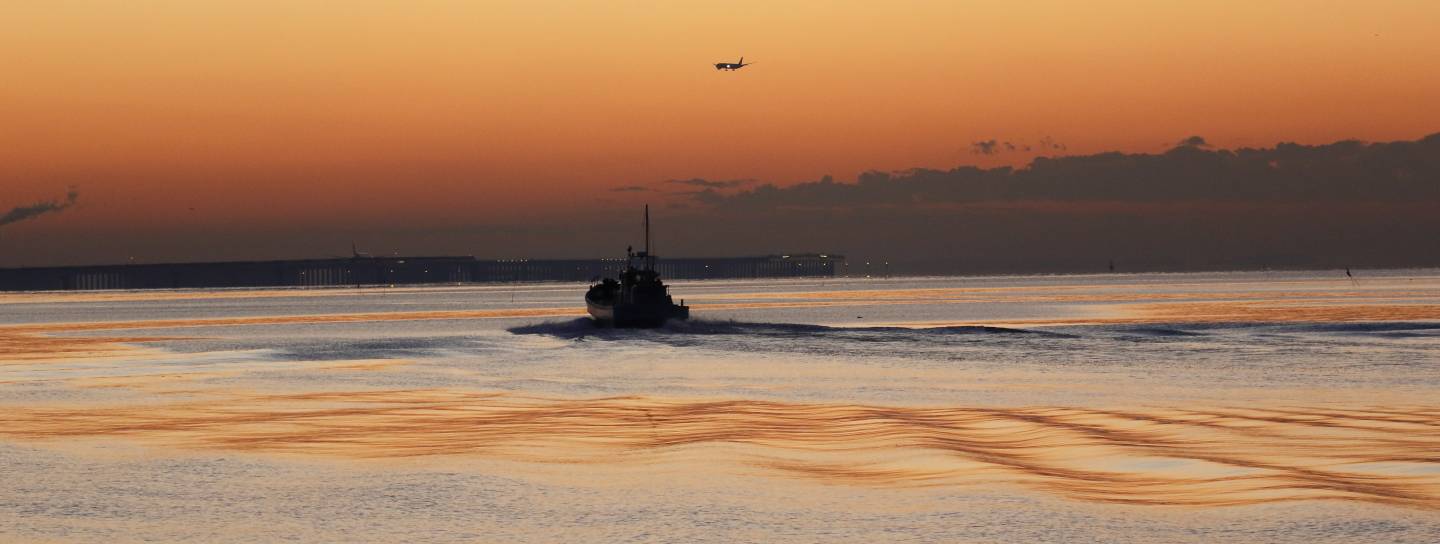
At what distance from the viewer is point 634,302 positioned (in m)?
102

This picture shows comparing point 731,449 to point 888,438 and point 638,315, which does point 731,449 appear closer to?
point 888,438

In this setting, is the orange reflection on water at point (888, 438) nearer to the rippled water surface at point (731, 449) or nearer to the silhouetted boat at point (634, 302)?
the rippled water surface at point (731, 449)

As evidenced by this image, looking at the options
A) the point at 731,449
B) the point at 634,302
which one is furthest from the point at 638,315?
the point at 731,449

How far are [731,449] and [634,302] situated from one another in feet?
251

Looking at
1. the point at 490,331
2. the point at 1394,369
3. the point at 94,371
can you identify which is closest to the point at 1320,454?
the point at 1394,369

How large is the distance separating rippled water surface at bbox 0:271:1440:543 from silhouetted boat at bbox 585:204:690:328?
40.6m

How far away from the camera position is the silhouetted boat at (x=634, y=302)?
332 feet

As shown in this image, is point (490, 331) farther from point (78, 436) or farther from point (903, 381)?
point (78, 436)

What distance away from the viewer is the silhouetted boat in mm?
101062

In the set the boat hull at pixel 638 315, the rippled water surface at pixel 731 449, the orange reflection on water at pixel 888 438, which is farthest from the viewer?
the boat hull at pixel 638 315

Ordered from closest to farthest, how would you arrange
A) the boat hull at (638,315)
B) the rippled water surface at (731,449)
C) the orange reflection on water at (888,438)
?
the rippled water surface at (731,449), the orange reflection on water at (888,438), the boat hull at (638,315)

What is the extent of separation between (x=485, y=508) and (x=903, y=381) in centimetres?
2800

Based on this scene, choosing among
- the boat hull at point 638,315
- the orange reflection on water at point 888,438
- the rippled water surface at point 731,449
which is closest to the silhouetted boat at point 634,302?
the boat hull at point 638,315

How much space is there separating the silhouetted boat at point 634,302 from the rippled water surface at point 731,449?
40562mm
